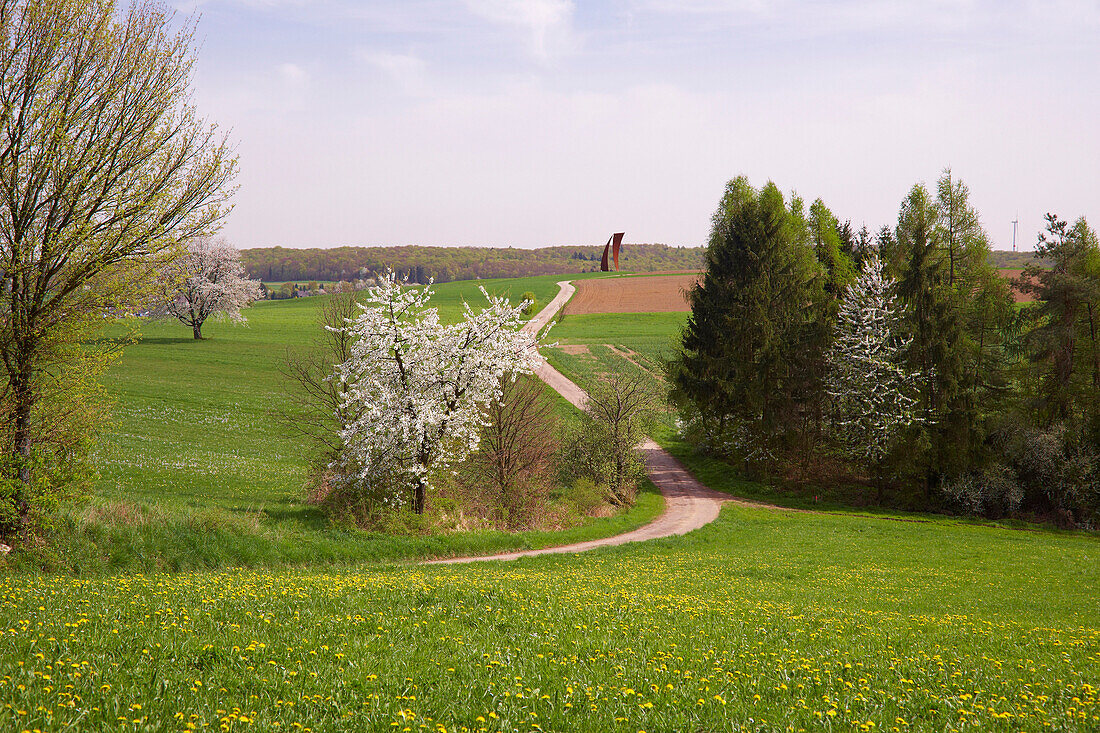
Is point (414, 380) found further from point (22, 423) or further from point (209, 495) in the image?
point (22, 423)

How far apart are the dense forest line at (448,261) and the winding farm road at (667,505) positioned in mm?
111762

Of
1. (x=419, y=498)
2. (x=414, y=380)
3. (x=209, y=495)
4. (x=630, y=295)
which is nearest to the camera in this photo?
(x=414, y=380)

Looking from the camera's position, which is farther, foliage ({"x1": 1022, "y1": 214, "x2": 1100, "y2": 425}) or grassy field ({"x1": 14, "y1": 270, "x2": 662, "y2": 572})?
foliage ({"x1": 1022, "y1": 214, "x2": 1100, "y2": 425})

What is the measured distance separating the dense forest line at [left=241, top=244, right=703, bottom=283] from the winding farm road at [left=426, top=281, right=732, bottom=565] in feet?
367

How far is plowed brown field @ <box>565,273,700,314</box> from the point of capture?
102m

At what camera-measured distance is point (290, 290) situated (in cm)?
13900

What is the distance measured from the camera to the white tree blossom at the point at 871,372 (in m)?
34.5

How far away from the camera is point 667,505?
33.1 m

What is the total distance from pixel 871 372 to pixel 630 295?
79215mm

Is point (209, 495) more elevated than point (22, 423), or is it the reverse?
point (22, 423)

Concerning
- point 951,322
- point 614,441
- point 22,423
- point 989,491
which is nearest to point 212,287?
point 614,441

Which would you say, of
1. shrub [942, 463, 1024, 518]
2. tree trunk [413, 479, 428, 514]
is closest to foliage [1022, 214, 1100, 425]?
shrub [942, 463, 1024, 518]

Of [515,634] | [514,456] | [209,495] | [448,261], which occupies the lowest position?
[209,495]

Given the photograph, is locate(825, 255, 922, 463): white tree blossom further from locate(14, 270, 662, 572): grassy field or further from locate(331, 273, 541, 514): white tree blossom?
locate(331, 273, 541, 514): white tree blossom
